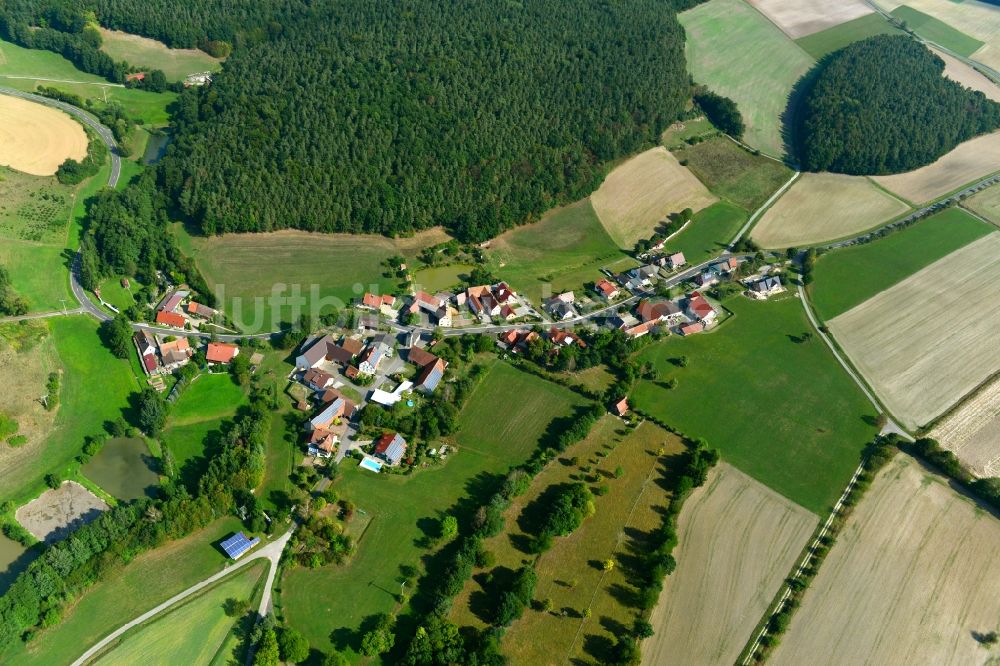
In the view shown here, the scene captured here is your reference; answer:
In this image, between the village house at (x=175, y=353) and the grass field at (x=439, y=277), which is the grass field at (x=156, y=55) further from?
the village house at (x=175, y=353)

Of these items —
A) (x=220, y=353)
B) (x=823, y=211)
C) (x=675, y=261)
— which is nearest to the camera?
(x=220, y=353)

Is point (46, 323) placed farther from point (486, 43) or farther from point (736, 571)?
point (486, 43)

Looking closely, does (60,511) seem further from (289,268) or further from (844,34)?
(844,34)

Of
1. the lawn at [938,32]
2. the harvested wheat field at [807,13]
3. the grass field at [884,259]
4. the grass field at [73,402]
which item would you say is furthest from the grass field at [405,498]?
the lawn at [938,32]

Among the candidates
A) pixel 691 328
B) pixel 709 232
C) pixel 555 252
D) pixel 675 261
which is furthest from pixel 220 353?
pixel 709 232

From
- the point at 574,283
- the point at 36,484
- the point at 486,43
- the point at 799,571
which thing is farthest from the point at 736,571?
the point at 486,43

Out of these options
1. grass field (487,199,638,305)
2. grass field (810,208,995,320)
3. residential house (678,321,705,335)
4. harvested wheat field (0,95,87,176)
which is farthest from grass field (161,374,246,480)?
grass field (810,208,995,320)
